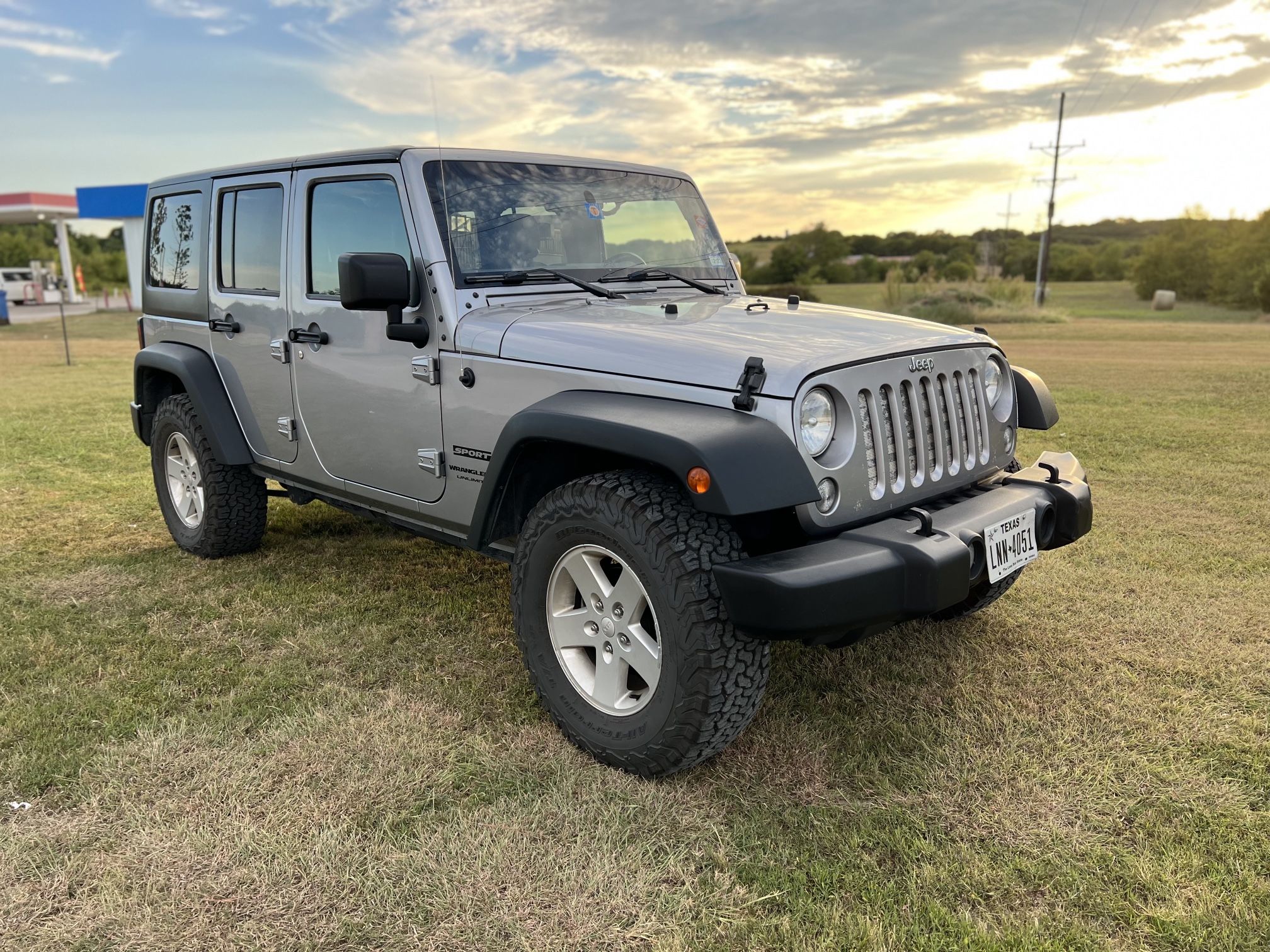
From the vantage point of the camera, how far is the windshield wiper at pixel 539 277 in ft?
11.5

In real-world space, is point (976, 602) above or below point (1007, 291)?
below

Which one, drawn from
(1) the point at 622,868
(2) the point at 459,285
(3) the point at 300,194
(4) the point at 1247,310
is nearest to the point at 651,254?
(2) the point at 459,285

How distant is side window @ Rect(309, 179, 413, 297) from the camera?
11.8 ft

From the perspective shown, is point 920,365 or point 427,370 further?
point 427,370

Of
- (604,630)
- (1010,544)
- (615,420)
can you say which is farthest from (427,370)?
(1010,544)

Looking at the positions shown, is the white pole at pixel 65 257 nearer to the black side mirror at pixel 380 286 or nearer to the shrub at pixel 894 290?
the shrub at pixel 894 290

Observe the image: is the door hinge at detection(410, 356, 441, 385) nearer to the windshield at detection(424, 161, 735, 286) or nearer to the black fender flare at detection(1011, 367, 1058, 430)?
the windshield at detection(424, 161, 735, 286)

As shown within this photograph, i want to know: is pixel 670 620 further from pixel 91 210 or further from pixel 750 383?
pixel 91 210

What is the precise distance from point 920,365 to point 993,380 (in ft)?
2.27

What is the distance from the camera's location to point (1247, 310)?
34.9 meters

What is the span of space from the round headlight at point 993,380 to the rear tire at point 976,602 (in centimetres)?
76

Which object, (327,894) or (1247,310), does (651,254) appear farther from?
(1247,310)

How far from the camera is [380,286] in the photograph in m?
3.22

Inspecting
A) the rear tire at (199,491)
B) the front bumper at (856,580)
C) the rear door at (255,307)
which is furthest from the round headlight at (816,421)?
the rear tire at (199,491)
